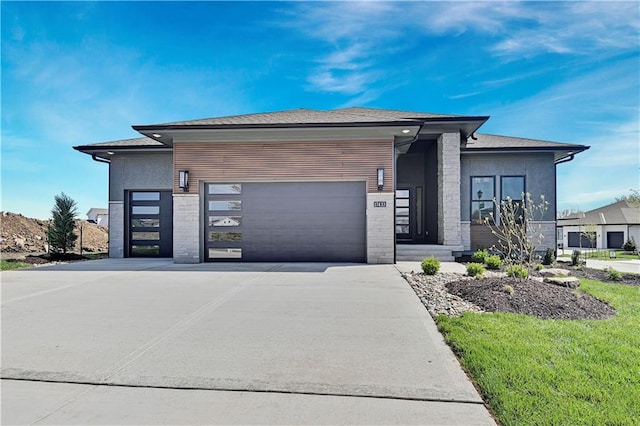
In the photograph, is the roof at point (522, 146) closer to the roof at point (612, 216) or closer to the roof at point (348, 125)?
the roof at point (348, 125)

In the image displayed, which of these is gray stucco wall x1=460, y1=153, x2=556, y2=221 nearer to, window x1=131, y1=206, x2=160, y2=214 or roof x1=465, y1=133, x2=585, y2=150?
roof x1=465, y1=133, x2=585, y2=150

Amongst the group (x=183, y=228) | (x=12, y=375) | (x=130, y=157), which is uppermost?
(x=130, y=157)

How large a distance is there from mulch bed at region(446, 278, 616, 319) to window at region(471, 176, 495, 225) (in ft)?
23.4

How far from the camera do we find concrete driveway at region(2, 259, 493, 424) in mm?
2334

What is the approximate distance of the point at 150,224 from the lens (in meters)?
12.5

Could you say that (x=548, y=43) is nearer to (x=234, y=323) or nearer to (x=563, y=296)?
(x=563, y=296)

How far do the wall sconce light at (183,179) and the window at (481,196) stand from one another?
10.5 meters

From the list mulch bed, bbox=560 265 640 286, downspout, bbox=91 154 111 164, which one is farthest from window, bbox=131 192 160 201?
mulch bed, bbox=560 265 640 286

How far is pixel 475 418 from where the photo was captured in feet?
7.31

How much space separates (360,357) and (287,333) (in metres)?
1.08

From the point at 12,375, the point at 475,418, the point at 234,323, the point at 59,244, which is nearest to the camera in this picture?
the point at 475,418

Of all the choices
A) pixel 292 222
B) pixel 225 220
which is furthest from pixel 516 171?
pixel 225 220

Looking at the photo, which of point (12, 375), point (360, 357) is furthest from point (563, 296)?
point (12, 375)

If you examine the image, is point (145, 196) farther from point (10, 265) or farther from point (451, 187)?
point (451, 187)
